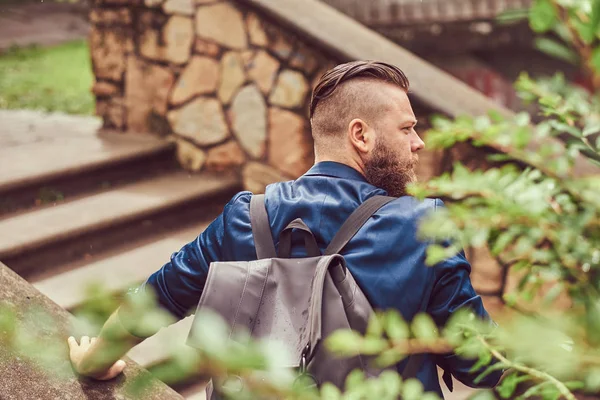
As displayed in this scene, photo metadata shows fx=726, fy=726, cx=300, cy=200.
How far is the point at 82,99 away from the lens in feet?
22.2

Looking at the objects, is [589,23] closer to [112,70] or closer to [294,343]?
[294,343]

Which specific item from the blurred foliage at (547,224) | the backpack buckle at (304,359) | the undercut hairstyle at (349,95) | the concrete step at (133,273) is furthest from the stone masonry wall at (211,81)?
the blurred foliage at (547,224)

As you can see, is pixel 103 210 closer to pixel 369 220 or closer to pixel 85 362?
pixel 85 362

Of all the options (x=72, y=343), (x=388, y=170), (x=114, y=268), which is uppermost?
(x=388, y=170)

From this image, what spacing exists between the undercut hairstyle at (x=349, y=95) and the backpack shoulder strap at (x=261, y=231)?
292 millimetres

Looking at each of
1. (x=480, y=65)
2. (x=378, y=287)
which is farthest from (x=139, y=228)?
(x=480, y=65)

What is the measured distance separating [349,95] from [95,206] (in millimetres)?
2529

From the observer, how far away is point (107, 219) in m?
4.01

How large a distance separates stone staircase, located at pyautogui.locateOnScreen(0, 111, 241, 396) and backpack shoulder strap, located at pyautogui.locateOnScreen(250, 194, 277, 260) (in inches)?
57.8

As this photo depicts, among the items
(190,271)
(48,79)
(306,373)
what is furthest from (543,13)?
(48,79)

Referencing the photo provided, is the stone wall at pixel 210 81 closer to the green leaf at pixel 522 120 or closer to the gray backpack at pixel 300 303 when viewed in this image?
the gray backpack at pixel 300 303

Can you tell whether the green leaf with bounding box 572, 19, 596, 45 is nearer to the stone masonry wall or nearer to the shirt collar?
the shirt collar

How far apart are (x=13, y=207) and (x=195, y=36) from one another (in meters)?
1.54

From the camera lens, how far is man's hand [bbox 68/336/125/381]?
2318 mm
